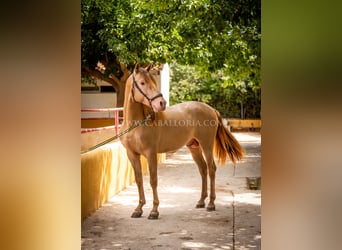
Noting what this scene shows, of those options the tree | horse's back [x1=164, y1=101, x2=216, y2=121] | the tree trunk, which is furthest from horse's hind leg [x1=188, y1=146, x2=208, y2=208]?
the tree trunk

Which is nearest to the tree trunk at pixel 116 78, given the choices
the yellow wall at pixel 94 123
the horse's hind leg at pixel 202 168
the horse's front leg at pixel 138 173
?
the yellow wall at pixel 94 123

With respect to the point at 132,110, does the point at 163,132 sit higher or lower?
lower

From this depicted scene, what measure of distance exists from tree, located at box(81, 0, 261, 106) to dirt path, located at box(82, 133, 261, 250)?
7.04 feet

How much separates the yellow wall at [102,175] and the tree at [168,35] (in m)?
1.89

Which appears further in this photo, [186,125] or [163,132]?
[186,125]

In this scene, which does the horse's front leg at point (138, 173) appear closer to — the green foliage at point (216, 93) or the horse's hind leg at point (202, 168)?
the horse's hind leg at point (202, 168)

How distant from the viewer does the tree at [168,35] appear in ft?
17.9

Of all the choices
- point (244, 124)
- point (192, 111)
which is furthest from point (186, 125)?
point (244, 124)

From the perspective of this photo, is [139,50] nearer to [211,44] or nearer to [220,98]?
[211,44]

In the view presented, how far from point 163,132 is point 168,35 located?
272 centimetres

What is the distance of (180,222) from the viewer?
13.3 ft

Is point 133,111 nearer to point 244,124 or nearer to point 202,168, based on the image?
point 202,168
